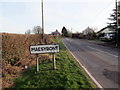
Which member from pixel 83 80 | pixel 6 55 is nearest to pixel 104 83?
pixel 83 80

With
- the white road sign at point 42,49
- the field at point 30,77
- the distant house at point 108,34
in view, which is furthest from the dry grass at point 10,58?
the distant house at point 108,34

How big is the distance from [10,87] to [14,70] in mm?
1791

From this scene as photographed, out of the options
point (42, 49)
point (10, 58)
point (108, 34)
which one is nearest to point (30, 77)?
→ point (42, 49)

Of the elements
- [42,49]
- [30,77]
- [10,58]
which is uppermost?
[42,49]

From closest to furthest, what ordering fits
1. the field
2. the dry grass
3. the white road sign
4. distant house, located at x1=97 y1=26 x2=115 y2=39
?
the field, the dry grass, the white road sign, distant house, located at x1=97 y1=26 x2=115 y2=39

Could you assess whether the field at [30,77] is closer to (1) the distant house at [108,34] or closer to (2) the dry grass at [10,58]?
(2) the dry grass at [10,58]

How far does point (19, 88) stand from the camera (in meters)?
4.81

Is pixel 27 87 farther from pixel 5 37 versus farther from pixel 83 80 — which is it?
pixel 5 37

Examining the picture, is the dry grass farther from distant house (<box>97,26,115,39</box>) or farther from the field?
distant house (<box>97,26,115,39</box>)

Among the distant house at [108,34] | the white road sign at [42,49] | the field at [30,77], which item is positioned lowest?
the field at [30,77]

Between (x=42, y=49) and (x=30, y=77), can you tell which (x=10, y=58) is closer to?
(x=42, y=49)

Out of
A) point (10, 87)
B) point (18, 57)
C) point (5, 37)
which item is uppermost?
point (5, 37)

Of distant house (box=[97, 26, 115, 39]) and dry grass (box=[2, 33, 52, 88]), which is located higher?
distant house (box=[97, 26, 115, 39])

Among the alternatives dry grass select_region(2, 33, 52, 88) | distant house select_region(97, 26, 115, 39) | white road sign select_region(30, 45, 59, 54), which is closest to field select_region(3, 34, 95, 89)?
dry grass select_region(2, 33, 52, 88)
